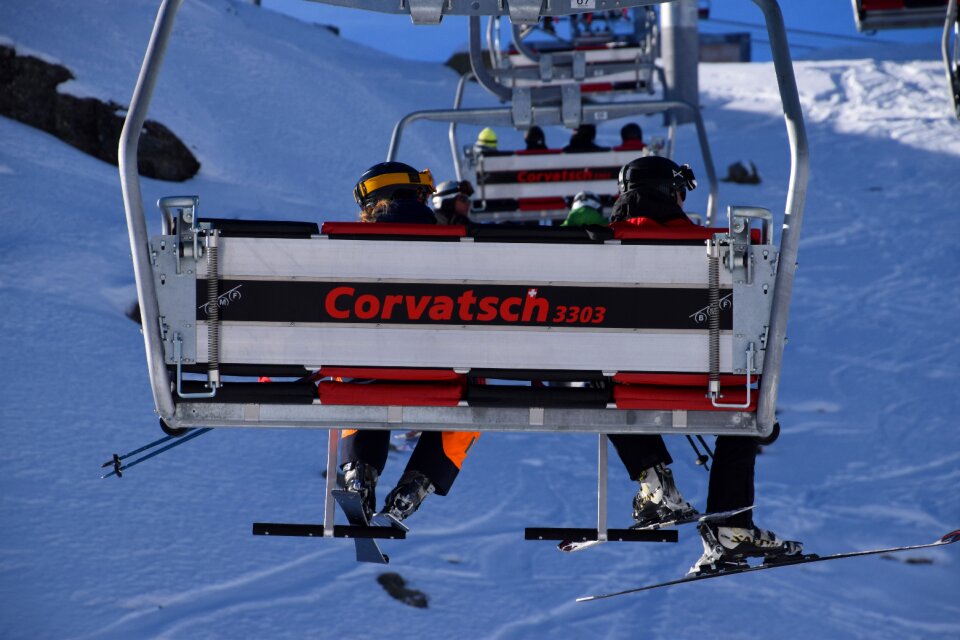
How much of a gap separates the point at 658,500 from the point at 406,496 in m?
0.88

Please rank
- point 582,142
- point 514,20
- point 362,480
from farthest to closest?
point 582,142 < point 362,480 < point 514,20

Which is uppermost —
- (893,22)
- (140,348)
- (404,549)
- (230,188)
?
(893,22)

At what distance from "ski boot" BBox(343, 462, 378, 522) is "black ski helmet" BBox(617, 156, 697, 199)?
1309 mm

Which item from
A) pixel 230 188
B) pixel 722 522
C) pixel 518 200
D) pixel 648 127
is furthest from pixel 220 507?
pixel 648 127

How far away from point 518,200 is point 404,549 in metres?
2.91

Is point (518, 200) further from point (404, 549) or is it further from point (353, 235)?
point (353, 235)

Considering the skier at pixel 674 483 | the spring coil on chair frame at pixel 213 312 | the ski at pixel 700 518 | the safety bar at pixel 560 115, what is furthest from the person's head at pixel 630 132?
the spring coil on chair frame at pixel 213 312

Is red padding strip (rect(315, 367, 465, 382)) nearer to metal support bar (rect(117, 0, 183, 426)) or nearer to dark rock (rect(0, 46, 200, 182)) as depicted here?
metal support bar (rect(117, 0, 183, 426))

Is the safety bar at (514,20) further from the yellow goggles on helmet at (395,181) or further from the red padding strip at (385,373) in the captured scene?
the yellow goggles on helmet at (395,181)

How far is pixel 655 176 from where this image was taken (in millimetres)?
4379

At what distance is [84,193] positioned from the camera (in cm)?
1370

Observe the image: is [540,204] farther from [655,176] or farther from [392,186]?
[655,176]

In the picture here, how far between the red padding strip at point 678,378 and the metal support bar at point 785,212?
10 centimetres

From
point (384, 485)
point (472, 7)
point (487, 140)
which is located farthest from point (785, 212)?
point (487, 140)
